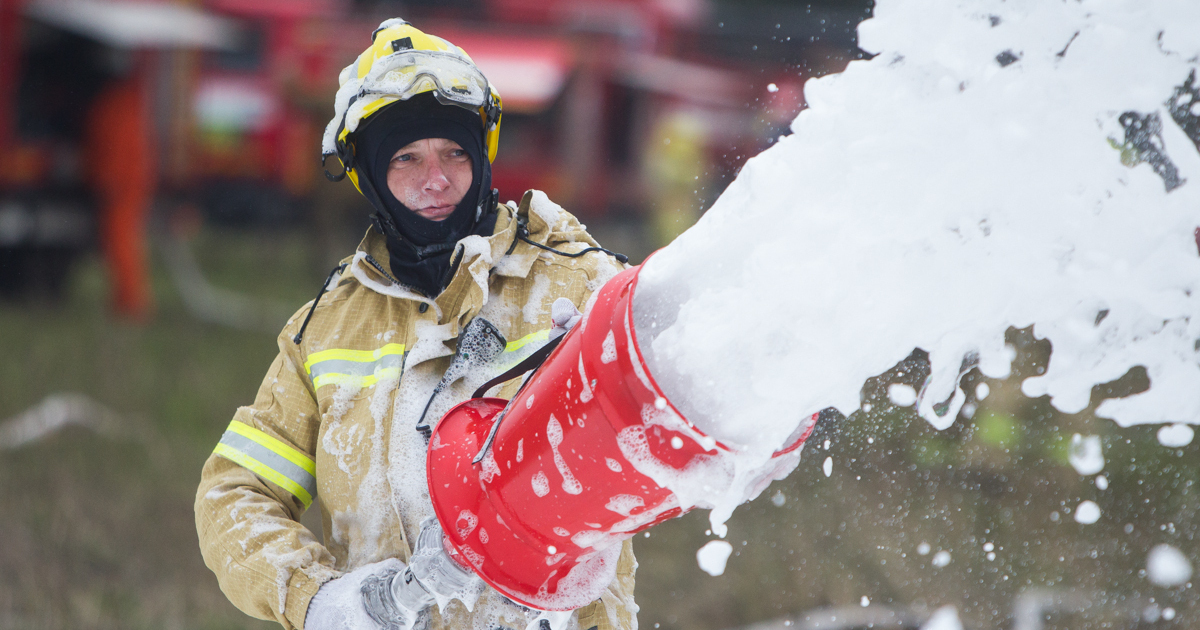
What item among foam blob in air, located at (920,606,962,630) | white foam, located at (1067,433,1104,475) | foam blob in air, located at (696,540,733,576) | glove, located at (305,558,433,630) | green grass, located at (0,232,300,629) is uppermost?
white foam, located at (1067,433,1104,475)

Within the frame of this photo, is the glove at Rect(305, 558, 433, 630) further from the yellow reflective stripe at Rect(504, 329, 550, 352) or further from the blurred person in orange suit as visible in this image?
the blurred person in orange suit

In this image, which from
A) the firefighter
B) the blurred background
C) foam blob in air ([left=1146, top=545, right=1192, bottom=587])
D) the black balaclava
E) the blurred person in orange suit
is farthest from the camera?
the blurred person in orange suit

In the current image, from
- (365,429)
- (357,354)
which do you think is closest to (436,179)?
(357,354)

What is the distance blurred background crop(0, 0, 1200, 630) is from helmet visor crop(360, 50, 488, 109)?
0.46 meters

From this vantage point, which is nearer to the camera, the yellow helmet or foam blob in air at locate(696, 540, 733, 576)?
foam blob in air at locate(696, 540, 733, 576)

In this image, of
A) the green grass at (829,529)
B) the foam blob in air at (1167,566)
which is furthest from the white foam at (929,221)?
the foam blob in air at (1167,566)

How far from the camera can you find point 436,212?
1817mm

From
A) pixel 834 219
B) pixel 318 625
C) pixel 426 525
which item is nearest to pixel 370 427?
pixel 426 525

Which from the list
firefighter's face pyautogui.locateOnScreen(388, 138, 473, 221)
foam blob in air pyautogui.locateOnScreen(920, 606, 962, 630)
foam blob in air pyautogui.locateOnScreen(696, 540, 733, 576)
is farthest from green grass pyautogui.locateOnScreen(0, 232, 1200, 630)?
firefighter's face pyautogui.locateOnScreen(388, 138, 473, 221)

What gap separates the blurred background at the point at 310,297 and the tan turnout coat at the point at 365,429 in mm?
367

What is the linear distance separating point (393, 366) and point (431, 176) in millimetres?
341

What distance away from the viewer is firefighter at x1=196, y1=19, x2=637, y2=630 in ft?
5.48

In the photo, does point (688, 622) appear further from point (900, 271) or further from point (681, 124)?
point (681, 124)

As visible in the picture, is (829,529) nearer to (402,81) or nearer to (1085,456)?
(1085,456)
